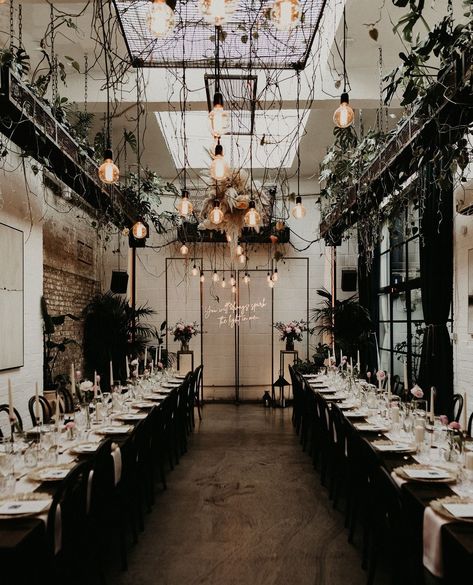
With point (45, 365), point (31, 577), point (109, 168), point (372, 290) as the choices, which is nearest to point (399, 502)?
point (31, 577)

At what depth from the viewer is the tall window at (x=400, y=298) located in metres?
8.01

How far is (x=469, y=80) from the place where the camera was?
11.5 feet

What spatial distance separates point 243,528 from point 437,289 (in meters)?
3.61

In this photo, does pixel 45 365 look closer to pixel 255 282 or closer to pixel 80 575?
pixel 80 575

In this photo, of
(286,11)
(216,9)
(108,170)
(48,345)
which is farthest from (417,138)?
(48,345)

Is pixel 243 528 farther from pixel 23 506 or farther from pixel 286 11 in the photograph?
pixel 286 11

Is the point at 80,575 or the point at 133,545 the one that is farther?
the point at 133,545

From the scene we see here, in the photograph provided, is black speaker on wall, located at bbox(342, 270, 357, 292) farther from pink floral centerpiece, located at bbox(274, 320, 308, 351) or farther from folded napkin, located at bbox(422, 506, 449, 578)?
folded napkin, located at bbox(422, 506, 449, 578)

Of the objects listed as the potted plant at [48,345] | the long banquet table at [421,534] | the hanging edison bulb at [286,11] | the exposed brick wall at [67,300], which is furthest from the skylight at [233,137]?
the long banquet table at [421,534]

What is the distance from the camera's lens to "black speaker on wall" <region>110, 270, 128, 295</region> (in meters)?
10.6

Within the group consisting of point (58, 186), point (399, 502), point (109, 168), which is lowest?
point (399, 502)

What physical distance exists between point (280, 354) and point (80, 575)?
26.0 feet

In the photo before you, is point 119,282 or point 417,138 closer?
point 417,138

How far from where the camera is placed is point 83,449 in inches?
154
